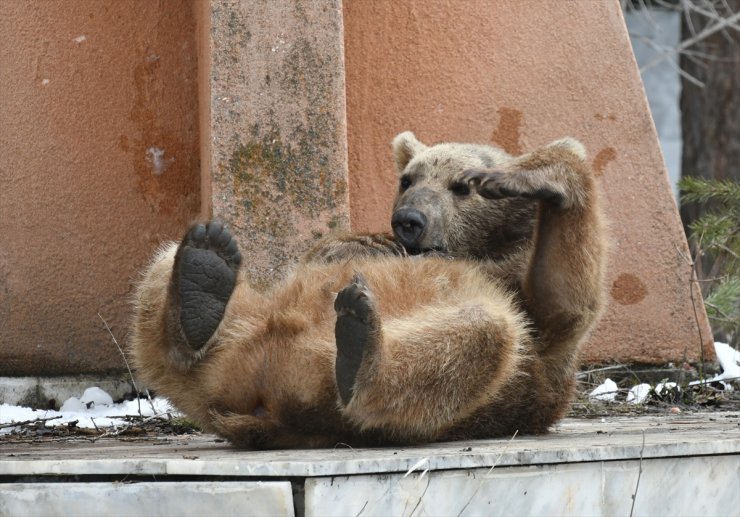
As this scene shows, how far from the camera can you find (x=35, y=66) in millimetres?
5594

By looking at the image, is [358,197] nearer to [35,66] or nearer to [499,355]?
[35,66]

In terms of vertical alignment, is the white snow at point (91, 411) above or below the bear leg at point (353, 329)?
below

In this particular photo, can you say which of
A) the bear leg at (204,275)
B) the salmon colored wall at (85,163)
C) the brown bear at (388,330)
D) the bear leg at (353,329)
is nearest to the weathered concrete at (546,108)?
the salmon colored wall at (85,163)

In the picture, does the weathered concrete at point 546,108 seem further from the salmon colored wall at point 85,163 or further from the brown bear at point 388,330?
the brown bear at point 388,330

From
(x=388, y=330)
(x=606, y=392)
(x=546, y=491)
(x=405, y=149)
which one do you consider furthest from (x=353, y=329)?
(x=606, y=392)

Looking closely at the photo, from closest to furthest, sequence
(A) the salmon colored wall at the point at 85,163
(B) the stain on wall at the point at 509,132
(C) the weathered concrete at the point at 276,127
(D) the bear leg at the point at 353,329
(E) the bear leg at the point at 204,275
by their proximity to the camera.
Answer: (D) the bear leg at the point at 353,329, (E) the bear leg at the point at 204,275, (C) the weathered concrete at the point at 276,127, (A) the salmon colored wall at the point at 85,163, (B) the stain on wall at the point at 509,132

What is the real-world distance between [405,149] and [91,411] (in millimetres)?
2026

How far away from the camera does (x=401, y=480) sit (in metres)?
2.65

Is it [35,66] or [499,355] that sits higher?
[35,66]

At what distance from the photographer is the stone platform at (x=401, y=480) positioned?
99.5 inches

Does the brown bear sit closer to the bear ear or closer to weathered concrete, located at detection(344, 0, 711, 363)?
the bear ear

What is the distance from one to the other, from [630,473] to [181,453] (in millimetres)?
1305

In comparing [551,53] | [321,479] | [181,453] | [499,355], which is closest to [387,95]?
[551,53]

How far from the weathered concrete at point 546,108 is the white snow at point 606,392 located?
22cm
